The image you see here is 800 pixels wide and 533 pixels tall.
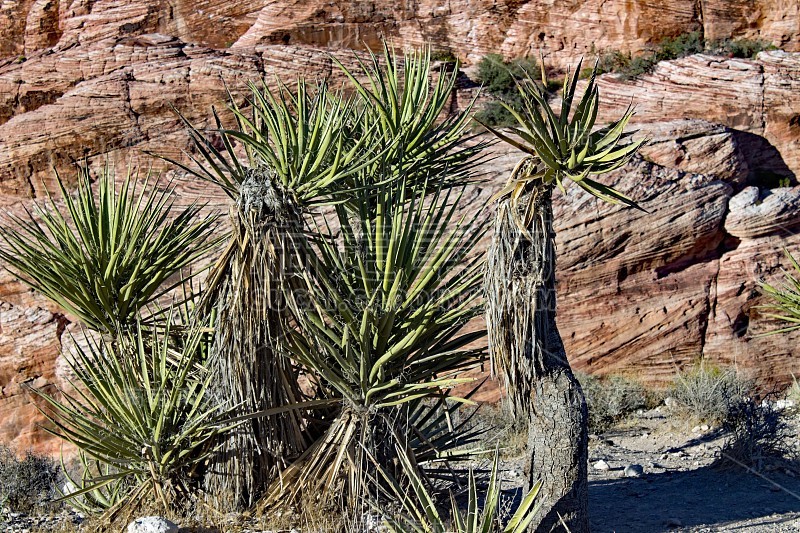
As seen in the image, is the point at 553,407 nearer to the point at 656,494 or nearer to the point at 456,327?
the point at 456,327

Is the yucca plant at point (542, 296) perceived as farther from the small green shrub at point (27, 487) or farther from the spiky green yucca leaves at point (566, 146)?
the small green shrub at point (27, 487)

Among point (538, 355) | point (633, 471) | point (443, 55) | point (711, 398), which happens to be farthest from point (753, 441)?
point (443, 55)

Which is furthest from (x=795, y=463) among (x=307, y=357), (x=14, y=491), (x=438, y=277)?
(x=14, y=491)

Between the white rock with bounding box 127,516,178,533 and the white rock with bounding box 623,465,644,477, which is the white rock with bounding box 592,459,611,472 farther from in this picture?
the white rock with bounding box 127,516,178,533

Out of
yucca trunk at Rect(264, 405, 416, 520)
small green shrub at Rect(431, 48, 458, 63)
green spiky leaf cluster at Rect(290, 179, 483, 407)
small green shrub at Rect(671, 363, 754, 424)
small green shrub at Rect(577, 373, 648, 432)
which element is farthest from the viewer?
small green shrub at Rect(431, 48, 458, 63)

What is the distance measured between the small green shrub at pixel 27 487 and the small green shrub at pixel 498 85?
31.2 ft

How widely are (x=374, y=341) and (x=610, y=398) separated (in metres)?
5.75

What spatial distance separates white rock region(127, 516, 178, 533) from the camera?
4.49 m

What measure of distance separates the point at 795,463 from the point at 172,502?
5499 mm

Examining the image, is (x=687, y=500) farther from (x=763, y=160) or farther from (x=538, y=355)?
(x=763, y=160)

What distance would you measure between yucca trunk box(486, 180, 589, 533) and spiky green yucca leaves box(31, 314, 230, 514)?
1845mm

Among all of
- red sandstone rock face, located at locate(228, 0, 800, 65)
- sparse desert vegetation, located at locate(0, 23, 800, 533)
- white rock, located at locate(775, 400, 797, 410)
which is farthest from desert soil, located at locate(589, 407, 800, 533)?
red sandstone rock face, located at locate(228, 0, 800, 65)

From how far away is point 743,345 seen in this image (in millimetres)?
11352

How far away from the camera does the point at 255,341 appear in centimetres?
494
